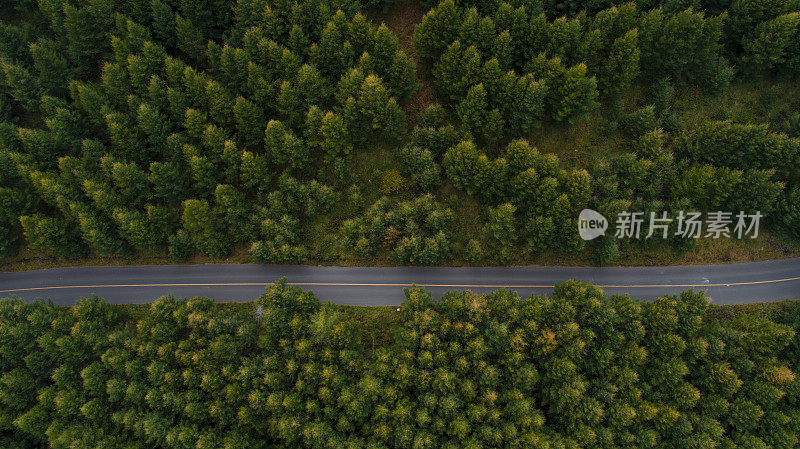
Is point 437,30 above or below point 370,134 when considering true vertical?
above

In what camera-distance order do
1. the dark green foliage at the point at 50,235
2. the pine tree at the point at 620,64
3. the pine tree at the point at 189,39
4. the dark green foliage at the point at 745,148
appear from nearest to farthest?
the dark green foliage at the point at 745,148 → the pine tree at the point at 620,64 → the dark green foliage at the point at 50,235 → the pine tree at the point at 189,39

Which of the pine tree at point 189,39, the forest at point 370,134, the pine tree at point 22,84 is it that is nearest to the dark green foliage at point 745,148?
the forest at point 370,134

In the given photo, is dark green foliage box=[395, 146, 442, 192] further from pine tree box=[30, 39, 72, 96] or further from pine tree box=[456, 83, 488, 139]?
pine tree box=[30, 39, 72, 96]

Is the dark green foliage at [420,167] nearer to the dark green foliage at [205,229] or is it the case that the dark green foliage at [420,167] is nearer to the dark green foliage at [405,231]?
the dark green foliage at [405,231]

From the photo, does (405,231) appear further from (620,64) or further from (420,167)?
(620,64)

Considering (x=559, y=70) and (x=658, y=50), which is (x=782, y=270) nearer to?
(x=658, y=50)
